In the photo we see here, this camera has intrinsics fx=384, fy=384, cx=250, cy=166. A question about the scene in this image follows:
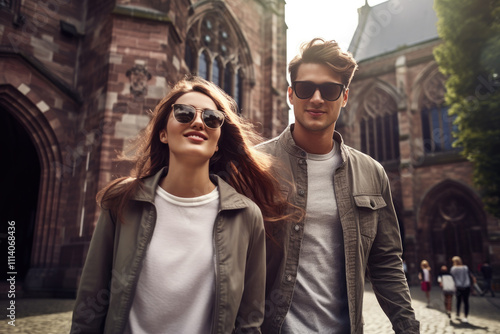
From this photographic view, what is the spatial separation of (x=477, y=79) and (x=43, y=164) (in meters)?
11.7

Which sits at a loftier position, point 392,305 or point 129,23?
point 129,23

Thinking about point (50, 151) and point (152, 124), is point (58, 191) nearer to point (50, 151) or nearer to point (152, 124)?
point (50, 151)

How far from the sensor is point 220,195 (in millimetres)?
1474

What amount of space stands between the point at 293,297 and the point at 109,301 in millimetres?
763

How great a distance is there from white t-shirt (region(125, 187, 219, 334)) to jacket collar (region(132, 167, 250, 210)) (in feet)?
0.22

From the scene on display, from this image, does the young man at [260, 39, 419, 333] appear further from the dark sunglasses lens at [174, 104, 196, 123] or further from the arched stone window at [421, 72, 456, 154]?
the arched stone window at [421, 72, 456, 154]

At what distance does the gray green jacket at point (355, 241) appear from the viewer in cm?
165

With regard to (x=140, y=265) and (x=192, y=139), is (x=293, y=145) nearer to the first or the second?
(x=192, y=139)

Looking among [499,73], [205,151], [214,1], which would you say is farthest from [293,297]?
[214,1]

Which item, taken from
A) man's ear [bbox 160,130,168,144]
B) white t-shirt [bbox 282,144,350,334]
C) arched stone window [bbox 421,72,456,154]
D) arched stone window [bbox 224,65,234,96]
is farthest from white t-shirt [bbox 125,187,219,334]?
arched stone window [bbox 421,72,456,154]

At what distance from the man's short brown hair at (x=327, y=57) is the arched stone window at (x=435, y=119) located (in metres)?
20.8

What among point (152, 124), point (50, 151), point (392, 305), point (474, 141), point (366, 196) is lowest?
point (392, 305)

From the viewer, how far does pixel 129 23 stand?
8.98 m

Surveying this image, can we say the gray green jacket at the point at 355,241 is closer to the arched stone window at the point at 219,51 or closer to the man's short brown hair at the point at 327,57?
the man's short brown hair at the point at 327,57
